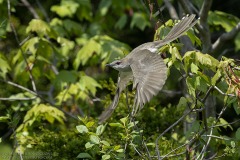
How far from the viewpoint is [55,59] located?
6441mm

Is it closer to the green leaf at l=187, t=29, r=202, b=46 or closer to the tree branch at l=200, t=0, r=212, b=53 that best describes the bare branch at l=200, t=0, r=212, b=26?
the tree branch at l=200, t=0, r=212, b=53

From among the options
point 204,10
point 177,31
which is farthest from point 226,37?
point 177,31

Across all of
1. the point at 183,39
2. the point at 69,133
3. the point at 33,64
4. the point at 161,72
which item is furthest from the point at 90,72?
the point at 161,72

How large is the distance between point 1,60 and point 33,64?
1.34 ft

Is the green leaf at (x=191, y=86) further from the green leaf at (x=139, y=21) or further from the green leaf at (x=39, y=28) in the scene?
the green leaf at (x=139, y=21)

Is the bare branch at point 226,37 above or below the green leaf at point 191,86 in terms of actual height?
below

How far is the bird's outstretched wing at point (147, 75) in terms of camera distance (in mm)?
3441

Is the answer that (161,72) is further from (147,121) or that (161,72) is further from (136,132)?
(147,121)

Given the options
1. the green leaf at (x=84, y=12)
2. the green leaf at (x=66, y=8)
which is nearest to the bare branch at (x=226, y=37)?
the green leaf at (x=66, y=8)

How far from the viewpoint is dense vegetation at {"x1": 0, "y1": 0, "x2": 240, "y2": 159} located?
346 centimetres

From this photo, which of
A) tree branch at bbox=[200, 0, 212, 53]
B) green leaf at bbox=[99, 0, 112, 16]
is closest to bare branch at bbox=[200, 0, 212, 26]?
tree branch at bbox=[200, 0, 212, 53]

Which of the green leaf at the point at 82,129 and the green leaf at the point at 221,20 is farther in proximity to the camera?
the green leaf at the point at 221,20

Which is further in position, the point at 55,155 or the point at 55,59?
the point at 55,59

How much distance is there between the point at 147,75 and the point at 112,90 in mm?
1028
